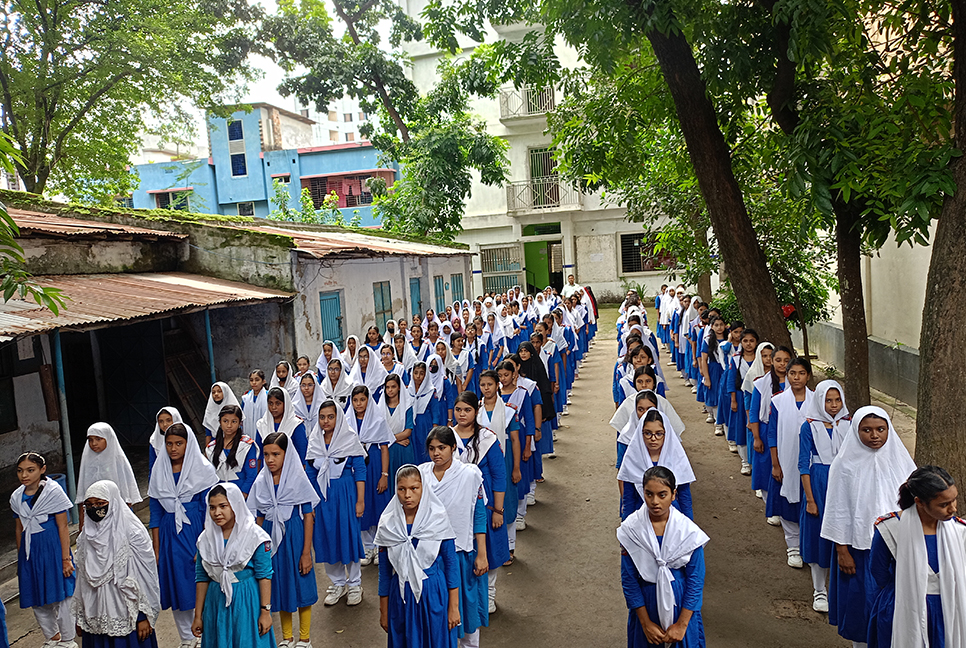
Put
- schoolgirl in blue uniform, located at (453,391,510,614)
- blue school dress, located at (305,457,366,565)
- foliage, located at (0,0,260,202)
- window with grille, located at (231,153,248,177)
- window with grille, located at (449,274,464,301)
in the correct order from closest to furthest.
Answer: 1. schoolgirl in blue uniform, located at (453,391,510,614)
2. blue school dress, located at (305,457,366,565)
3. foliage, located at (0,0,260,202)
4. window with grille, located at (449,274,464,301)
5. window with grille, located at (231,153,248,177)

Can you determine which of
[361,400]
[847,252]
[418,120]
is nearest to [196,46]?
[418,120]

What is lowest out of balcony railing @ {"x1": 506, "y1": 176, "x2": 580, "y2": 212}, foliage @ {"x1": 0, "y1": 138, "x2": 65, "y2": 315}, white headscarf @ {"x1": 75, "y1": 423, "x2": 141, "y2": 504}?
white headscarf @ {"x1": 75, "y1": 423, "x2": 141, "y2": 504}

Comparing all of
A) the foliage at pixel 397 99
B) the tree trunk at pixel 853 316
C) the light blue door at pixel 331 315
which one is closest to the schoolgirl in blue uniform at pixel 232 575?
the tree trunk at pixel 853 316

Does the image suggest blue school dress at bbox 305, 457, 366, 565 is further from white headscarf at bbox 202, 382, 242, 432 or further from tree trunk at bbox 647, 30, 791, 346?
tree trunk at bbox 647, 30, 791, 346

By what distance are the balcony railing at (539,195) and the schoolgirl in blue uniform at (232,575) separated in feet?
74.1

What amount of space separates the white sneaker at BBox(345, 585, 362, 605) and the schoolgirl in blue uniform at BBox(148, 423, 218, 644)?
111 centimetres

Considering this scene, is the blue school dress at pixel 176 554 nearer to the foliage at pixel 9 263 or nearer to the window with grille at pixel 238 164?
the foliage at pixel 9 263

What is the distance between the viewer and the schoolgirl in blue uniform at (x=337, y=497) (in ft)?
17.2

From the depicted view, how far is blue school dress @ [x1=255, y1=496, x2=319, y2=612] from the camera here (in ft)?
15.1

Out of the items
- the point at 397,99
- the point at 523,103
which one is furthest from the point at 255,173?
the point at 523,103

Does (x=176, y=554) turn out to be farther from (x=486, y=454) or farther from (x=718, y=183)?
(x=718, y=183)

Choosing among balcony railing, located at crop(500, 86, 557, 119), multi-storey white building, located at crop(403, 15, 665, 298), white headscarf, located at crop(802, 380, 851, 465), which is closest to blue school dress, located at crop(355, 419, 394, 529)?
white headscarf, located at crop(802, 380, 851, 465)

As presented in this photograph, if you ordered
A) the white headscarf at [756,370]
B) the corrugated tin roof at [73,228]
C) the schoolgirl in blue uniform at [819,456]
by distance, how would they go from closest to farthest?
the schoolgirl in blue uniform at [819,456], the white headscarf at [756,370], the corrugated tin roof at [73,228]

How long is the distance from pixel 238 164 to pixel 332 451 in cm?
2619
